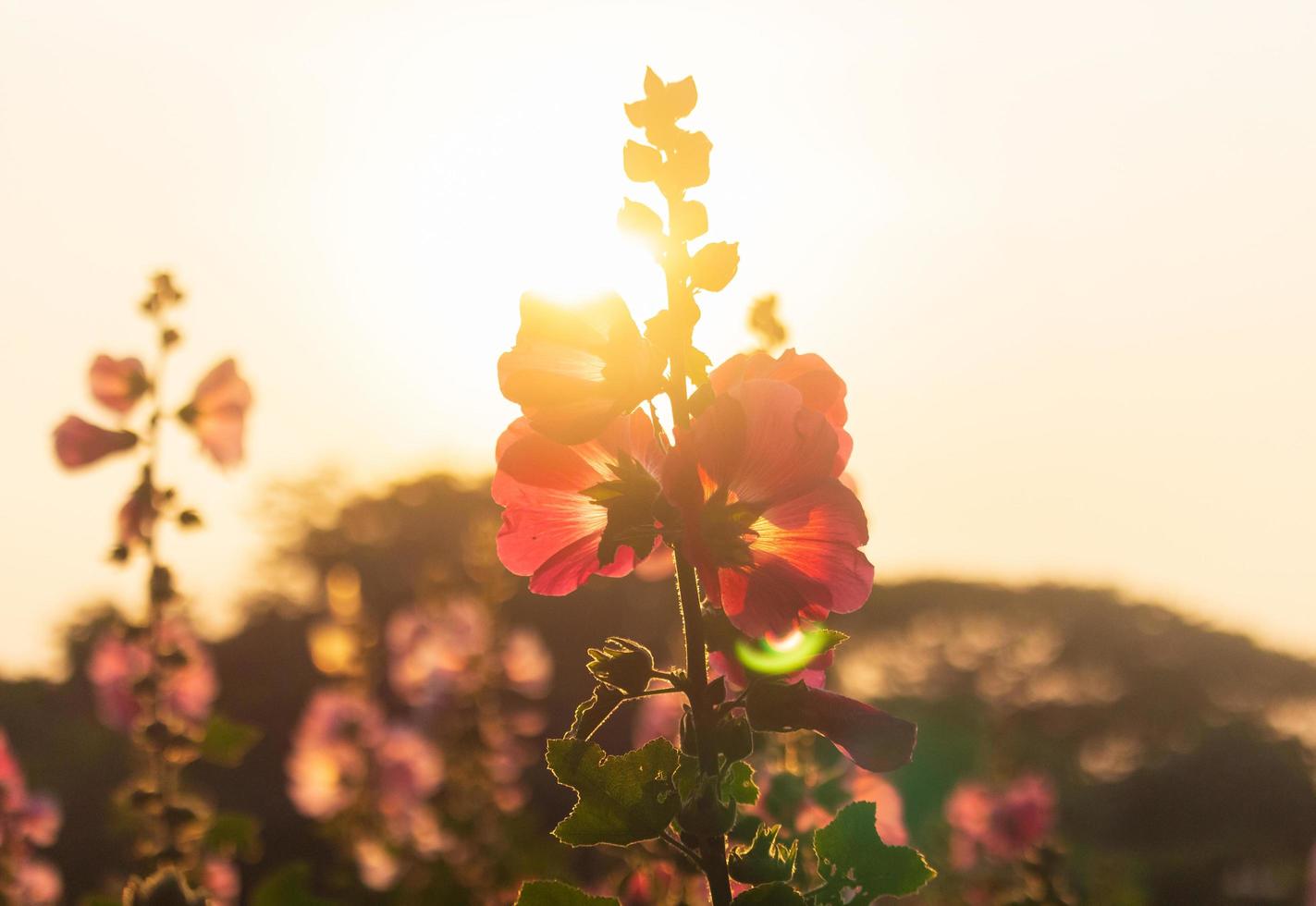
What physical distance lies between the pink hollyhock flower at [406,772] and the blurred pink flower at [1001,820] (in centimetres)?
292

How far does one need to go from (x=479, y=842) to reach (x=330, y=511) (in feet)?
69.6

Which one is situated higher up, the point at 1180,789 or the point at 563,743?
the point at 563,743

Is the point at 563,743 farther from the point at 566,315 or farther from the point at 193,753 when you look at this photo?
the point at 193,753

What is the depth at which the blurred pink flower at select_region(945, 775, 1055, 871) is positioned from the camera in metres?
5.58

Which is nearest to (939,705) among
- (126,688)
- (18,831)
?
(126,688)

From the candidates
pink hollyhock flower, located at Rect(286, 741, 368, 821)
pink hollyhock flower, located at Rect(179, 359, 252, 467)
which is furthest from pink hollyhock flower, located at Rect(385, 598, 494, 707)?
pink hollyhock flower, located at Rect(179, 359, 252, 467)

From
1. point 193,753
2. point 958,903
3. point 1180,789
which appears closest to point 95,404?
point 193,753

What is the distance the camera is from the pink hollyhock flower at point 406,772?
6.89 m

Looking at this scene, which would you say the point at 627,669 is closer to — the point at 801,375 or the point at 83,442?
the point at 801,375

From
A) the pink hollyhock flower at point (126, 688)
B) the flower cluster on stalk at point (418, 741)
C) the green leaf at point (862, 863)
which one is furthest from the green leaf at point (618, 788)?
the flower cluster on stalk at point (418, 741)

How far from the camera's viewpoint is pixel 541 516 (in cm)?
159

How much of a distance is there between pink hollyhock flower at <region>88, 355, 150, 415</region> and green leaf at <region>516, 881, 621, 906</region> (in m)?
2.51

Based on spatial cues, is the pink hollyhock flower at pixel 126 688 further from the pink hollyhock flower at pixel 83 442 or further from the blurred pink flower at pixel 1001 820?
the blurred pink flower at pixel 1001 820

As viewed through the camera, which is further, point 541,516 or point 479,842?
point 479,842
